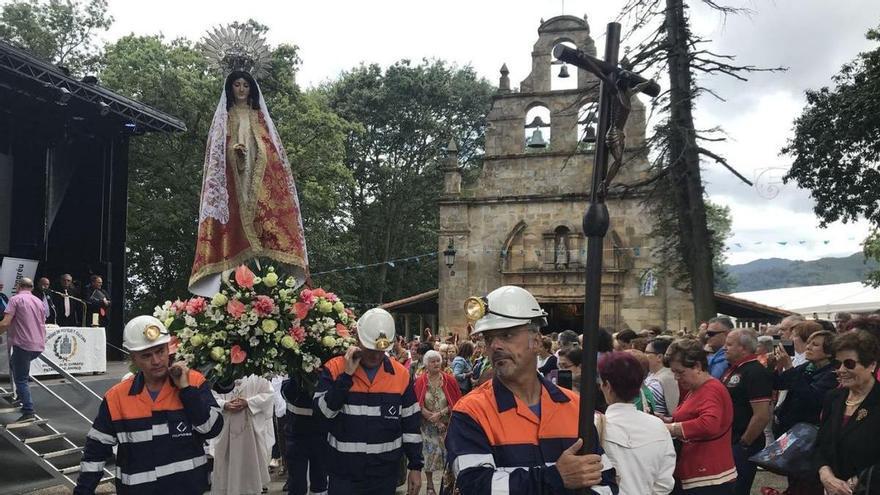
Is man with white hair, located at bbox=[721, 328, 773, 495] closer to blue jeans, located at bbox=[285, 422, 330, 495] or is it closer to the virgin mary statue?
blue jeans, located at bbox=[285, 422, 330, 495]

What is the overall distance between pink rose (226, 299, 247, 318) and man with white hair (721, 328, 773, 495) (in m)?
4.00

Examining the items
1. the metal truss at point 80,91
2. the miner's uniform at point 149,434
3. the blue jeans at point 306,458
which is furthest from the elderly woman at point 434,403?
the metal truss at point 80,91

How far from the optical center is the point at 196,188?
27.2m

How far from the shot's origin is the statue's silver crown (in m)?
7.65

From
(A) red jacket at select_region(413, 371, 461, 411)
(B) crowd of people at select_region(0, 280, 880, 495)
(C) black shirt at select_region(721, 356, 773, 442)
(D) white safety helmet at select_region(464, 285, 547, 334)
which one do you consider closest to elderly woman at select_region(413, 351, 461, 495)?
(A) red jacket at select_region(413, 371, 461, 411)

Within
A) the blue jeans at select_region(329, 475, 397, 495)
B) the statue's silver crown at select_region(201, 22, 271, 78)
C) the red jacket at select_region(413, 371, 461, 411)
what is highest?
the statue's silver crown at select_region(201, 22, 271, 78)

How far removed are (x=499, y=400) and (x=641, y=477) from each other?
1293mm

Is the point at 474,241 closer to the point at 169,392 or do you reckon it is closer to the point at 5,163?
the point at 5,163

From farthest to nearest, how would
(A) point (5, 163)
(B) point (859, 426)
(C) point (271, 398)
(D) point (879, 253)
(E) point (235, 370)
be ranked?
(D) point (879, 253) → (A) point (5, 163) → (C) point (271, 398) → (E) point (235, 370) → (B) point (859, 426)

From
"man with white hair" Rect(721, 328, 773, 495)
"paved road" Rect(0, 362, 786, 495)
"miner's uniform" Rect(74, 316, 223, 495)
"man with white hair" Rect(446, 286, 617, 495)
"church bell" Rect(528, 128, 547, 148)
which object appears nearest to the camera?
"man with white hair" Rect(446, 286, 617, 495)

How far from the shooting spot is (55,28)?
29594 mm

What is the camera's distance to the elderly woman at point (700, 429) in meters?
5.02

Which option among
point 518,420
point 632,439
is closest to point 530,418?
point 518,420

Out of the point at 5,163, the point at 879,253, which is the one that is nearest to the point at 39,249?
the point at 5,163
